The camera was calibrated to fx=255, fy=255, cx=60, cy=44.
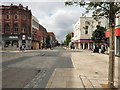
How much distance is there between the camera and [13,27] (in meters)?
70.6

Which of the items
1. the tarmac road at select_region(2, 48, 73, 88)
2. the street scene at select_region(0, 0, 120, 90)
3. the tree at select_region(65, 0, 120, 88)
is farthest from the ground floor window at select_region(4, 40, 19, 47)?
the tree at select_region(65, 0, 120, 88)

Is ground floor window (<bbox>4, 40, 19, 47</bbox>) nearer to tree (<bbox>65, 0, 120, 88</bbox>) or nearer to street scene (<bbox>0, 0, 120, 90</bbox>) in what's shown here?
street scene (<bbox>0, 0, 120, 90</bbox>)

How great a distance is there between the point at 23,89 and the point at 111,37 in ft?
12.6

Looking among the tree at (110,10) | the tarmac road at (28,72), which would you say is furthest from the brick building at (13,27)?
the tree at (110,10)

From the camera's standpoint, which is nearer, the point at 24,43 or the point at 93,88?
the point at 93,88

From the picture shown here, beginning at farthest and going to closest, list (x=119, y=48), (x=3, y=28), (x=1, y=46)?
(x=3, y=28), (x=1, y=46), (x=119, y=48)

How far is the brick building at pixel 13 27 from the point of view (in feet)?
230

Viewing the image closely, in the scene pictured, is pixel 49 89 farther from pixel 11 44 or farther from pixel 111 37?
pixel 11 44

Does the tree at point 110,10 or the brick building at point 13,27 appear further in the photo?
the brick building at point 13,27

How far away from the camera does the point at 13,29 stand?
232 ft

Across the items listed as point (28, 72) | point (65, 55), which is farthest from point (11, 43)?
point (28, 72)

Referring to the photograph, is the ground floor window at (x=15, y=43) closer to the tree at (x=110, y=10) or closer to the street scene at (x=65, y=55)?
the street scene at (x=65, y=55)

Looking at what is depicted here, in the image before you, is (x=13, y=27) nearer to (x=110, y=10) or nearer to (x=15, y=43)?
(x=15, y=43)

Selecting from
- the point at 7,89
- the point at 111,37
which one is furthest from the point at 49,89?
the point at 111,37
